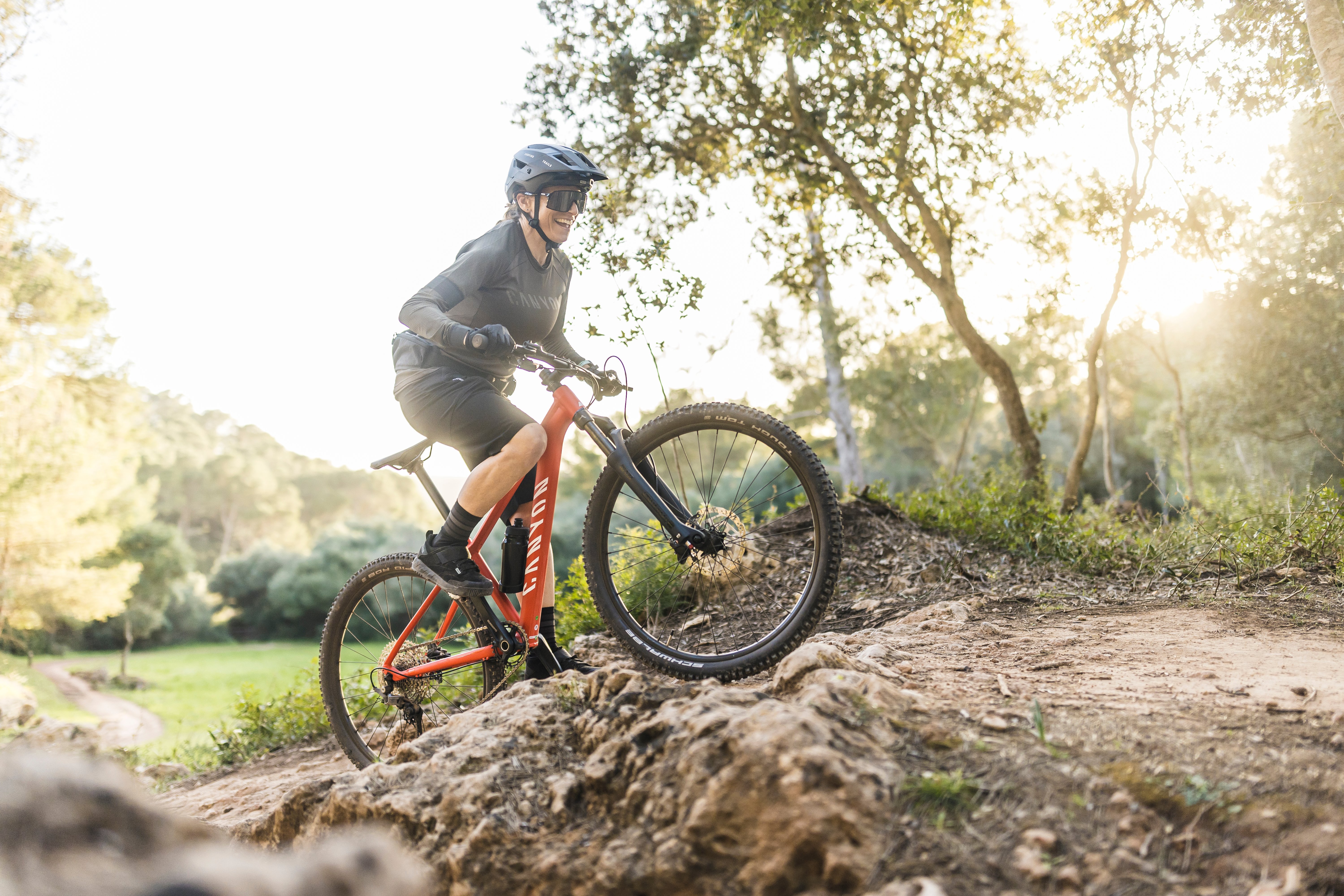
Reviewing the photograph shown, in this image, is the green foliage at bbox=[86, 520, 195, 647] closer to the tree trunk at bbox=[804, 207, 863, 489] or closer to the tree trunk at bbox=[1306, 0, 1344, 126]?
the tree trunk at bbox=[804, 207, 863, 489]

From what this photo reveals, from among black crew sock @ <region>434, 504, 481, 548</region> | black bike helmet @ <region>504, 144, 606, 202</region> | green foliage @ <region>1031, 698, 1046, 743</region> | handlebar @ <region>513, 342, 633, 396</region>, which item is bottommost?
green foliage @ <region>1031, 698, 1046, 743</region>

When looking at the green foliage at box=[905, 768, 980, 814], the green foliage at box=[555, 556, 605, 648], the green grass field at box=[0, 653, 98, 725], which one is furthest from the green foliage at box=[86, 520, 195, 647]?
the green foliage at box=[905, 768, 980, 814]

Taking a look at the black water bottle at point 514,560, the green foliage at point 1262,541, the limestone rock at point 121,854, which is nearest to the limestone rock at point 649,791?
the limestone rock at point 121,854

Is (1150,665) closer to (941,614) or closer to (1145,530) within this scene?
(941,614)

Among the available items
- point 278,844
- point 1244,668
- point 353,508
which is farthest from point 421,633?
point 353,508

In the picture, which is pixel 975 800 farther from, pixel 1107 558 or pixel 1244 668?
pixel 1107 558

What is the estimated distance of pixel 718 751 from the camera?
1.79 metres

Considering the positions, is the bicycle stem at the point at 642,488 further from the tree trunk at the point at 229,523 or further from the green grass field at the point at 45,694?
the tree trunk at the point at 229,523

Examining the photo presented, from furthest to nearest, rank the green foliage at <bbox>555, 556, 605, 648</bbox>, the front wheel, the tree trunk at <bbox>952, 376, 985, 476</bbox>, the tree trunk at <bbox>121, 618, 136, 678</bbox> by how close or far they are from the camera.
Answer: the tree trunk at <bbox>121, 618, 136, 678</bbox> → the tree trunk at <bbox>952, 376, 985, 476</bbox> → the green foliage at <bbox>555, 556, 605, 648</bbox> → the front wheel

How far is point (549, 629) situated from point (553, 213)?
6.21 ft

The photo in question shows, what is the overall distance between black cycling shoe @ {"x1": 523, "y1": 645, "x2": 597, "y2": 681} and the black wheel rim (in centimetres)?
34

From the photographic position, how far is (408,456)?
12.2 feet

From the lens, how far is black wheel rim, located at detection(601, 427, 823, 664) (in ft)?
10.2

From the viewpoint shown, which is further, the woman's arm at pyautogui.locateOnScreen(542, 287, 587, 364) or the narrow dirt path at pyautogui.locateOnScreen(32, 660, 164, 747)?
the narrow dirt path at pyautogui.locateOnScreen(32, 660, 164, 747)
